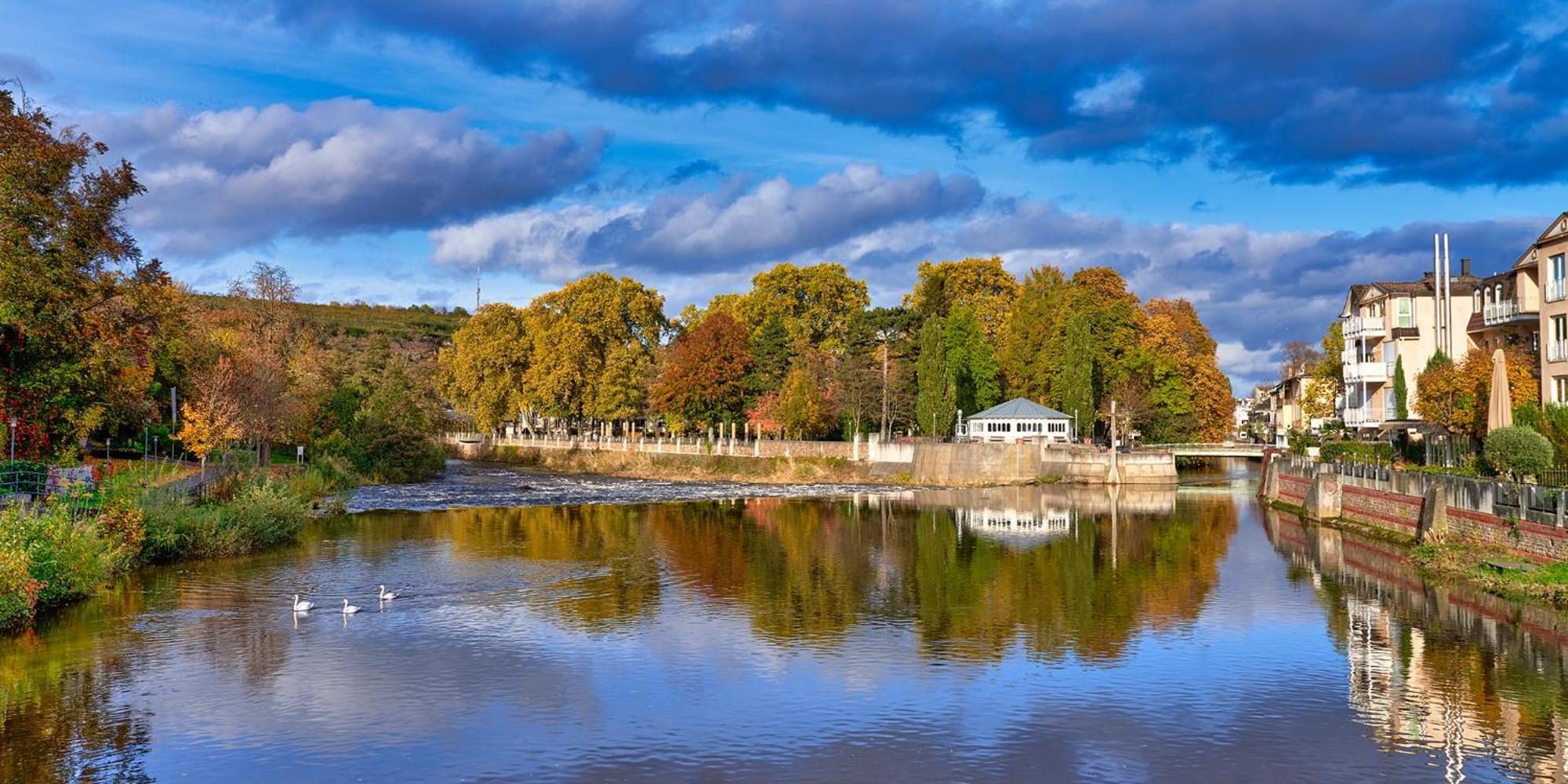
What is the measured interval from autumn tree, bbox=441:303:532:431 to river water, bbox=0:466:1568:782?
239 ft

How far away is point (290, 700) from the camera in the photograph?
1962 cm

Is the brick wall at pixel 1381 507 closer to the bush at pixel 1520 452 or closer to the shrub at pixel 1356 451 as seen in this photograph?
the bush at pixel 1520 452

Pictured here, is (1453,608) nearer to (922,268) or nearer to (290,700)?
(290,700)

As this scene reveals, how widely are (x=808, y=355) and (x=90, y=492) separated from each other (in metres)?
69.9

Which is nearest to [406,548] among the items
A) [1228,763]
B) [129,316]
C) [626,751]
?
[129,316]

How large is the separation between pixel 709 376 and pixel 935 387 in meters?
18.7

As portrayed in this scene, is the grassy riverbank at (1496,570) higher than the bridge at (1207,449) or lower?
lower

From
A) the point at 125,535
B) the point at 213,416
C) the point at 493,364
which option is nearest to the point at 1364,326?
the point at 213,416

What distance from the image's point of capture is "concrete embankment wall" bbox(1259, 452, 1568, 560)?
→ 28047mm

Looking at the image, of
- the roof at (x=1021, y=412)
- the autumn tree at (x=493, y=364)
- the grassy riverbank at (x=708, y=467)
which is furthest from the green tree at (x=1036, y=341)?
the autumn tree at (x=493, y=364)

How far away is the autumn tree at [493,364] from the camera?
112 m

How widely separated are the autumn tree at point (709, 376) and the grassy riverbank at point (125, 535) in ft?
152

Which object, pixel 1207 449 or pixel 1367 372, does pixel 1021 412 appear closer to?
pixel 1207 449

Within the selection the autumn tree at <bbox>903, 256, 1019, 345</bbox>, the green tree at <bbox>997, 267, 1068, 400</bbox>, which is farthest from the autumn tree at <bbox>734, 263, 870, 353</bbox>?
the green tree at <bbox>997, 267, 1068, 400</bbox>
